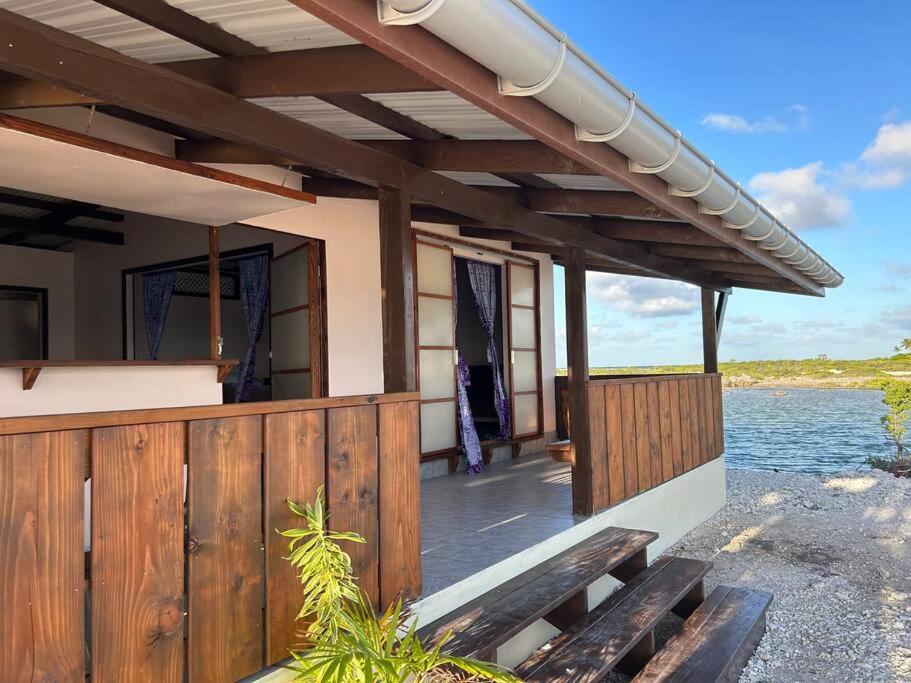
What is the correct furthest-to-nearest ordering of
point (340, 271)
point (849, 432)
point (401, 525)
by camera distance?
point (849, 432), point (340, 271), point (401, 525)

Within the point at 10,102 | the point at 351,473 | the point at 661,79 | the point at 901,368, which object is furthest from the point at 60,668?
the point at 661,79

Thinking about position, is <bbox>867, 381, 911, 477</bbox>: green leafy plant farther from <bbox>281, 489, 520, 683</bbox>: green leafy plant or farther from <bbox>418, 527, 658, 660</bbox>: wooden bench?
<bbox>281, 489, 520, 683</bbox>: green leafy plant

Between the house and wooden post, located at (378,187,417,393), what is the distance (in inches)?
0.4

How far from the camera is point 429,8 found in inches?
57.9

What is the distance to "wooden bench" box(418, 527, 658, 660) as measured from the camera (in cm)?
275

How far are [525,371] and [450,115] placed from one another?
5156 mm

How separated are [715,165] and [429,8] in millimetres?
2226

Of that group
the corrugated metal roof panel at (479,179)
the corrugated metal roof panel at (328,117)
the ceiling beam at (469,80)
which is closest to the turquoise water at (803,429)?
the corrugated metal roof panel at (479,179)

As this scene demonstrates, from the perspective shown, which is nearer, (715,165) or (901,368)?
(715,165)

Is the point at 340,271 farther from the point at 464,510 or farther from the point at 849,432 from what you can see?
the point at 849,432

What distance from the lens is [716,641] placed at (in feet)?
11.7

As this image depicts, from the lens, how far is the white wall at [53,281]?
705 centimetres

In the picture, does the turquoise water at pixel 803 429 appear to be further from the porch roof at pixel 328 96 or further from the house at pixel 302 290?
the porch roof at pixel 328 96

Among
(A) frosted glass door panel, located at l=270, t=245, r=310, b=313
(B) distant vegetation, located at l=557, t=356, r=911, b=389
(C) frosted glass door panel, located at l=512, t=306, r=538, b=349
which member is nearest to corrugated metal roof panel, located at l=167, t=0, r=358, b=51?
(A) frosted glass door panel, located at l=270, t=245, r=310, b=313
